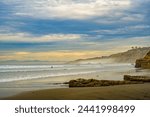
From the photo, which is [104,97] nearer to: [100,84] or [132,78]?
[100,84]

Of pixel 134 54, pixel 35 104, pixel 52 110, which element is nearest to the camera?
pixel 52 110

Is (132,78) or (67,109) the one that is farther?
(132,78)

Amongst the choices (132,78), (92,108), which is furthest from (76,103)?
(132,78)

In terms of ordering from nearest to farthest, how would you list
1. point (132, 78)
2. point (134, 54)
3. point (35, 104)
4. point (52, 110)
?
point (52, 110) < point (35, 104) < point (132, 78) < point (134, 54)

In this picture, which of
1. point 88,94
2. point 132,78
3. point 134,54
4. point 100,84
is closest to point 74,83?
point 100,84

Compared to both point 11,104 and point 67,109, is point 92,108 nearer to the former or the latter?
point 67,109

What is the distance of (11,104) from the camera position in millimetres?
9594

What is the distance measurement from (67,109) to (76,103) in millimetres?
847

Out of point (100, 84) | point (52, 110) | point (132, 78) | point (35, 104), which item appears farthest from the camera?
point (132, 78)

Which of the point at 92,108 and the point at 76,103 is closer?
the point at 92,108

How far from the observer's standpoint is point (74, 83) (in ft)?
62.6

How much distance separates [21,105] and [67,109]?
1463mm

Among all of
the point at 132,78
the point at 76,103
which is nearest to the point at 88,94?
the point at 76,103

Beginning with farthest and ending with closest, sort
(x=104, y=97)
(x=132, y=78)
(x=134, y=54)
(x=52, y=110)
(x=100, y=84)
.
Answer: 1. (x=134, y=54)
2. (x=132, y=78)
3. (x=100, y=84)
4. (x=104, y=97)
5. (x=52, y=110)
